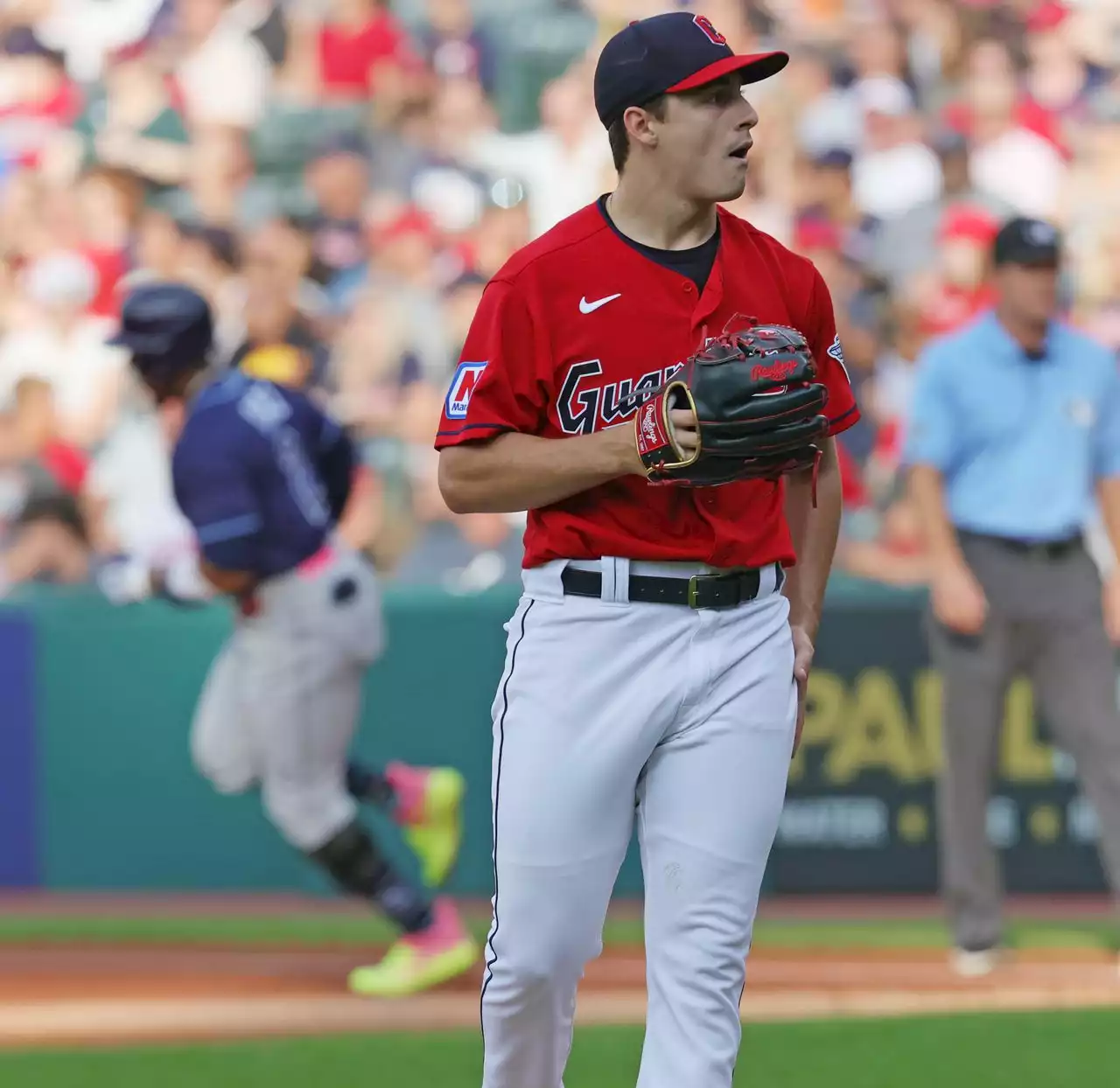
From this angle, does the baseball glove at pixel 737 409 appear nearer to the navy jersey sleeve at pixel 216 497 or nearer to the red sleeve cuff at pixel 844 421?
the red sleeve cuff at pixel 844 421

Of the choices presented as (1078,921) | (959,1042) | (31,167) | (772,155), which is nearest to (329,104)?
(31,167)

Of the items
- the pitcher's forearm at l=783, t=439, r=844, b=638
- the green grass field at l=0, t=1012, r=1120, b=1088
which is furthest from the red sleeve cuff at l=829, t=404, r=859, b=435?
the green grass field at l=0, t=1012, r=1120, b=1088

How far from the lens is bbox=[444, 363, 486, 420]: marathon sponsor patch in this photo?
3141 mm

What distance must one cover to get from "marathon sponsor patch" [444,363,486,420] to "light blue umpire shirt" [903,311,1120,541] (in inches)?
126

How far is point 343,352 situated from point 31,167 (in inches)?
92.8

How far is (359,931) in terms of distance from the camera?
6.91 m

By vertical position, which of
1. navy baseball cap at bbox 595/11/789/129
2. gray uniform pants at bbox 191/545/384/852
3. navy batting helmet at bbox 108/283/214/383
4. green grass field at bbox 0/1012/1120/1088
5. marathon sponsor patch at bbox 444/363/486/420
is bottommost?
green grass field at bbox 0/1012/1120/1088

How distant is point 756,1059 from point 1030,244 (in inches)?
106

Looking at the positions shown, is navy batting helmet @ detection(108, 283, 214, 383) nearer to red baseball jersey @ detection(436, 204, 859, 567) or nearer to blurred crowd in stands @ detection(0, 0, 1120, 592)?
blurred crowd in stands @ detection(0, 0, 1120, 592)

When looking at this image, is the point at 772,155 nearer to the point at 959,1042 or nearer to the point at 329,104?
the point at 329,104

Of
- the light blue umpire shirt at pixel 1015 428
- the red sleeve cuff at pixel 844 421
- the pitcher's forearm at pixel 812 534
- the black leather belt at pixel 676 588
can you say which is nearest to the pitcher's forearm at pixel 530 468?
the black leather belt at pixel 676 588

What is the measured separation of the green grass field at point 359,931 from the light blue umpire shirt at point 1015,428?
150 cm

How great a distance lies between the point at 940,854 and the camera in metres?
7.23

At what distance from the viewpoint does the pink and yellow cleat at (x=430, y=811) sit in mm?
6254
